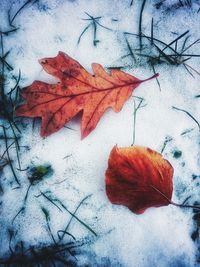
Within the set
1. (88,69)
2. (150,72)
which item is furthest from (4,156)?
(150,72)

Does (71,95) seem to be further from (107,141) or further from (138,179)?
(138,179)

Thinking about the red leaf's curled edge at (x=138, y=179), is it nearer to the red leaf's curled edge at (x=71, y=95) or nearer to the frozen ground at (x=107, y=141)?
the frozen ground at (x=107, y=141)

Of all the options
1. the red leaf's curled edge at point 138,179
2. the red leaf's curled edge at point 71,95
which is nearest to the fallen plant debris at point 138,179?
the red leaf's curled edge at point 138,179

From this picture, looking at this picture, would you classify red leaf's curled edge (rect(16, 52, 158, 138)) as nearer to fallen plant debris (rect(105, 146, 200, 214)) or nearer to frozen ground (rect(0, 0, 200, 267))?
frozen ground (rect(0, 0, 200, 267))

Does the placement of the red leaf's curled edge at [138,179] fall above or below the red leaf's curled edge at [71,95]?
below

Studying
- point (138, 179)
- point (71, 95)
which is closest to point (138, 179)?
point (138, 179)

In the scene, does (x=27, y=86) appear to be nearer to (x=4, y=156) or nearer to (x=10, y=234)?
(x=4, y=156)
